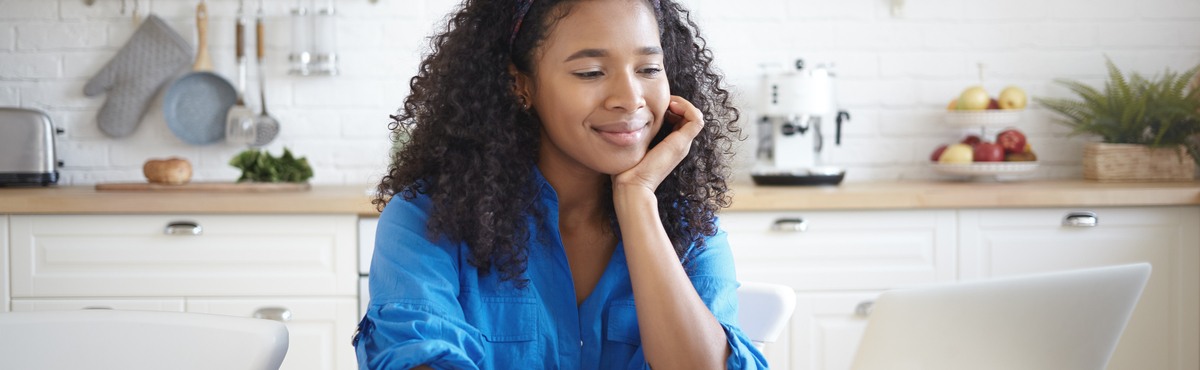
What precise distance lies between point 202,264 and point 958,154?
6.42 feet

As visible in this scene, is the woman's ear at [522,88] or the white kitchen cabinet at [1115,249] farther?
the white kitchen cabinet at [1115,249]

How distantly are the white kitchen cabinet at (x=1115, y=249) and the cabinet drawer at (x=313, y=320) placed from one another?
1.44m

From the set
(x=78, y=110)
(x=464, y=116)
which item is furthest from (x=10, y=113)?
(x=464, y=116)

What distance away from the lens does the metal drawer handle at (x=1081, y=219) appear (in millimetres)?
2678

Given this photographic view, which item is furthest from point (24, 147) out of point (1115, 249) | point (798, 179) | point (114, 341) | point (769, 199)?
point (1115, 249)

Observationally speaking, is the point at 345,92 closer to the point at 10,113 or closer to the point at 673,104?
the point at 10,113

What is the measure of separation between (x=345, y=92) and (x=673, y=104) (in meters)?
1.89

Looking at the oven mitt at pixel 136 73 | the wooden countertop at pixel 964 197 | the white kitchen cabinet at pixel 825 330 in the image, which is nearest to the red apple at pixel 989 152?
the wooden countertop at pixel 964 197

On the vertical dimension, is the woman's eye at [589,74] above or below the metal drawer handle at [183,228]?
above

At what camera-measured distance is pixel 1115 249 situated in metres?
2.70

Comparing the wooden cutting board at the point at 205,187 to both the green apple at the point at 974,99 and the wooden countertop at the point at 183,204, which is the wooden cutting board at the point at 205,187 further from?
the green apple at the point at 974,99

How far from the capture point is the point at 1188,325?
274cm

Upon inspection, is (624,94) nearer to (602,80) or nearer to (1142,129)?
(602,80)

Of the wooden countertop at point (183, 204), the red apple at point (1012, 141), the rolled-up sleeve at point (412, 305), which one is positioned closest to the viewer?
the rolled-up sleeve at point (412, 305)
